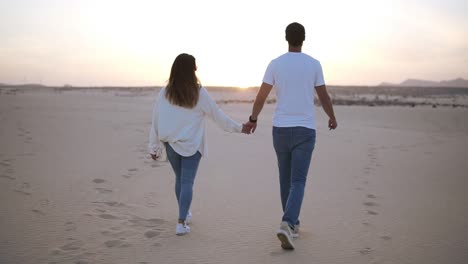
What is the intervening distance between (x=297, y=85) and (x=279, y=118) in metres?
0.36

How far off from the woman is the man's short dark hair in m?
0.98

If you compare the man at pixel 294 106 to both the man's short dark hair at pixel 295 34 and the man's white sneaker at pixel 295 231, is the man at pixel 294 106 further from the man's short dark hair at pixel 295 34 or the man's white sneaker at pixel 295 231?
the man's white sneaker at pixel 295 231

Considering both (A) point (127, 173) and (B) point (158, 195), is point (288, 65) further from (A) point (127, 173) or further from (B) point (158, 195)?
(A) point (127, 173)

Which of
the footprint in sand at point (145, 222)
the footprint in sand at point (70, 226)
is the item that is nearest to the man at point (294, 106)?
the footprint in sand at point (145, 222)

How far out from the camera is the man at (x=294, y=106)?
3992 millimetres

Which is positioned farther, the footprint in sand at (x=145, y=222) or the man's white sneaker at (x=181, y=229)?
the footprint in sand at (x=145, y=222)

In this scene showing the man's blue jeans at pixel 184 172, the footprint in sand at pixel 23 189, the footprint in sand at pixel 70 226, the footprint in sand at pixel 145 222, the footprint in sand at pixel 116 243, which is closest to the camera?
the footprint in sand at pixel 116 243

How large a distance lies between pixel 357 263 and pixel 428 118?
2067cm

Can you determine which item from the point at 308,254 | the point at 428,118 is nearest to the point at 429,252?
the point at 308,254

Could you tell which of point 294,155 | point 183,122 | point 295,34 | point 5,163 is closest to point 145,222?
point 183,122

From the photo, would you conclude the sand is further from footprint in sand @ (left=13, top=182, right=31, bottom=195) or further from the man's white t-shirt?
the man's white t-shirt

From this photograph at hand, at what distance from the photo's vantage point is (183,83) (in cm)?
408

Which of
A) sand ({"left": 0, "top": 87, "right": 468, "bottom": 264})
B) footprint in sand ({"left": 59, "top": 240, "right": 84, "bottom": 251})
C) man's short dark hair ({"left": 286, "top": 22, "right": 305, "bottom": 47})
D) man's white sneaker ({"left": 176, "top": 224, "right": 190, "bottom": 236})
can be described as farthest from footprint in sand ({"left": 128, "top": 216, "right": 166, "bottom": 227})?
man's short dark hair ({"left": 286, "top": 22, "right": 305, "bottom": 47})

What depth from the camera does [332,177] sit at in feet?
24.9
